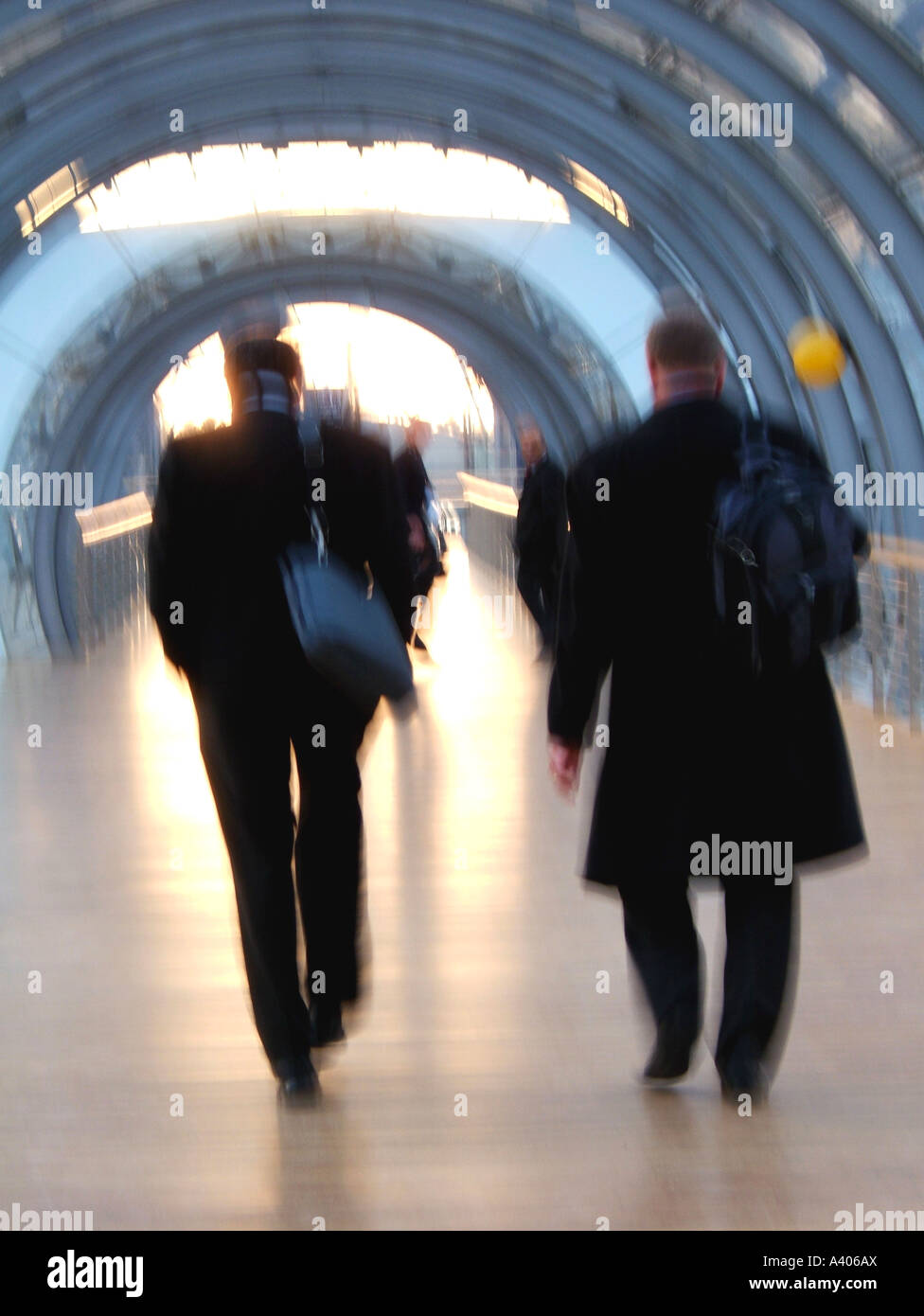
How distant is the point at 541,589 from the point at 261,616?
25.0 ft

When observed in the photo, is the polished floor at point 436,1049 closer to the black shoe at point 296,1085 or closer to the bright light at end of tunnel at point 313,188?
the black shoe at point 296,1085

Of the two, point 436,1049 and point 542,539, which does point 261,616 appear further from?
point 542,539

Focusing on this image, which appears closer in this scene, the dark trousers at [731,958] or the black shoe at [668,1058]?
the dark trousers at [731,958]

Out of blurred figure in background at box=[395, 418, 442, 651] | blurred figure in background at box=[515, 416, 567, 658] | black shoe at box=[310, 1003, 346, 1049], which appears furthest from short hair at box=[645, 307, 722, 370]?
blurred figure in background at box=[395, 418, 442, 651]

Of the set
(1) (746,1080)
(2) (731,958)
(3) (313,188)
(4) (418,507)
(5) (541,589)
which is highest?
(3) (313,188)

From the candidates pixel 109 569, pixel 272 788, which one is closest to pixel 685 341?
pixel 272 788

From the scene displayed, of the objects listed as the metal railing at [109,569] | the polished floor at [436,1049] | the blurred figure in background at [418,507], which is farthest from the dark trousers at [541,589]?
the polished floor at [436,1049]

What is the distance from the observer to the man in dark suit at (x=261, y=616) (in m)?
3.90

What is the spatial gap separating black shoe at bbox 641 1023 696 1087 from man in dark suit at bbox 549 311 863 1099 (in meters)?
0.08

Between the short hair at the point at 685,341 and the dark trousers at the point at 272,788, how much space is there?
1068mm

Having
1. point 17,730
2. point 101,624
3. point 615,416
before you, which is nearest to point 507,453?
point 615,416

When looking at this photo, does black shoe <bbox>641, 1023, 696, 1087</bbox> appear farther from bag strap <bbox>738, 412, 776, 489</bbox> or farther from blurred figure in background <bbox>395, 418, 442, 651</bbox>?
blurred figure in background <bbox>395, 418, 442, 651</bbox>

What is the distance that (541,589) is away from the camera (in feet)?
37.6

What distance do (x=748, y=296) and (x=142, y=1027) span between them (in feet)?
32.5
